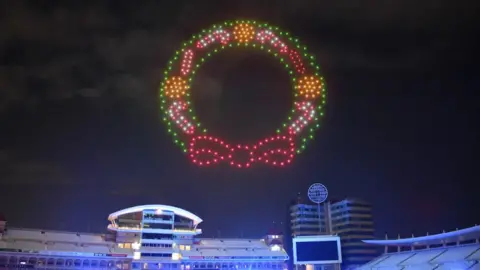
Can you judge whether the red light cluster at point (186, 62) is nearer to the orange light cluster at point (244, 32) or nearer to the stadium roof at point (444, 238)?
the orange light cluster at point (244, 32)

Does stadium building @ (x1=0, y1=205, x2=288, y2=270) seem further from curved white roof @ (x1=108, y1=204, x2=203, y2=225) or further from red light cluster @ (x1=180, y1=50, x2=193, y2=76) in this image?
red light cluster @ (x1=180, y1=50, x2=193, y2=76)

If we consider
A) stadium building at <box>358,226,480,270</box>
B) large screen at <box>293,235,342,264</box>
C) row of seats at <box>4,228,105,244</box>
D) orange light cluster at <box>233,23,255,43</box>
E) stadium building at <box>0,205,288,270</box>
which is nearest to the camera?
orange light cluster at <box>233,23,255,43</box>

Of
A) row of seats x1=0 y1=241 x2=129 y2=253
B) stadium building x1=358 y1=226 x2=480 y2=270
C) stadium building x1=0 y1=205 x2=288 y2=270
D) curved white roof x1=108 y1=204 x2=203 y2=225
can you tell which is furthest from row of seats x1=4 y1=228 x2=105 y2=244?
stadium building x1=358 y1=226 x2=480 y2=270

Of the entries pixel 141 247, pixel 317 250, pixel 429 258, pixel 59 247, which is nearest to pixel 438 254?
pixel 429 258

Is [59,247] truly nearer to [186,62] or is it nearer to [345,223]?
[186,62]

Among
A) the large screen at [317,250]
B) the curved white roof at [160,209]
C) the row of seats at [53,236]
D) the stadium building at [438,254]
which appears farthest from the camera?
the curved white roof at [160,209]

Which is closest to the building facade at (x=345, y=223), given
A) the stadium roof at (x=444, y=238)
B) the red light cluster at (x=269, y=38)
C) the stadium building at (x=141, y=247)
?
the stadium building at (x=141, y=247)
